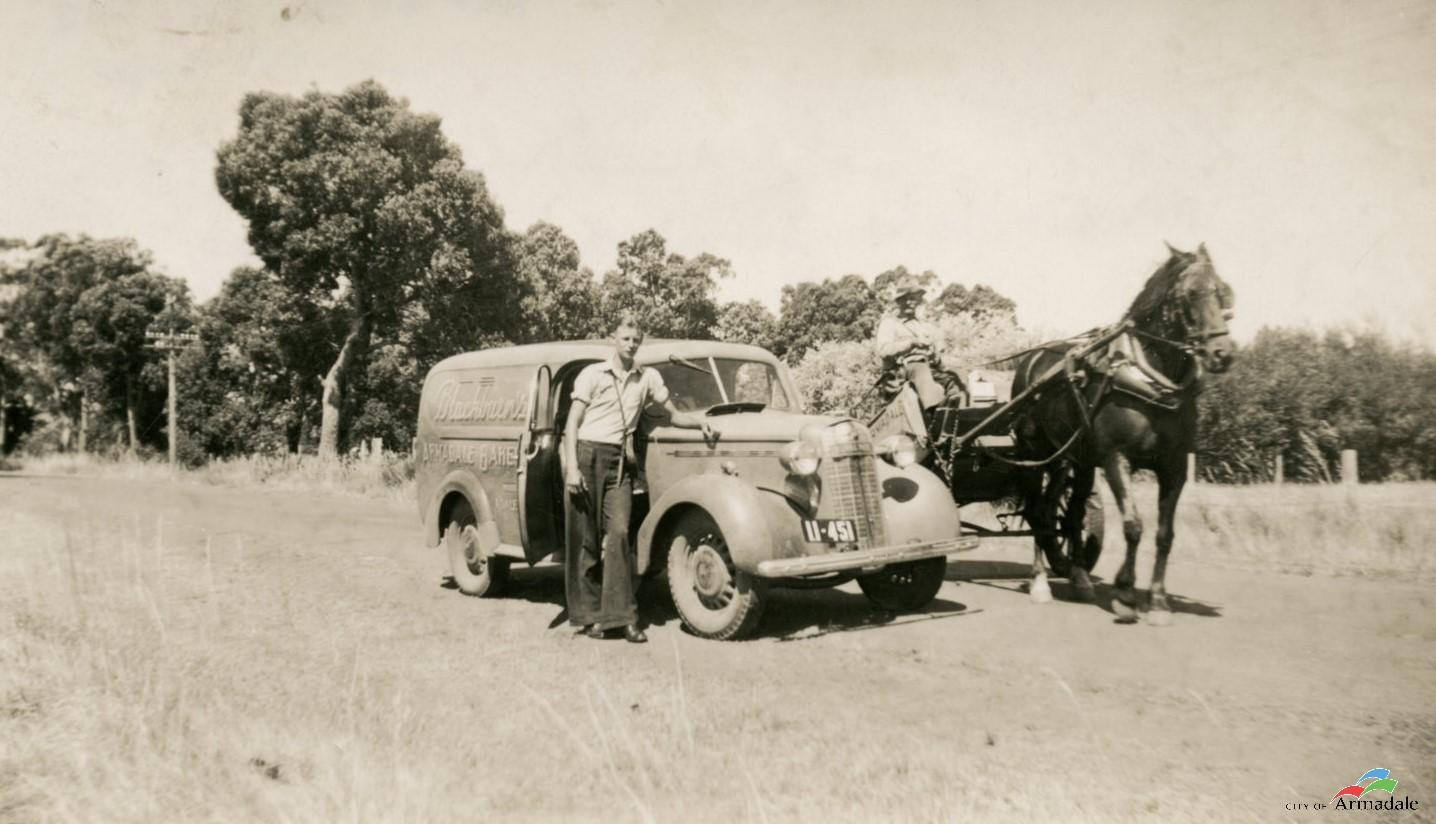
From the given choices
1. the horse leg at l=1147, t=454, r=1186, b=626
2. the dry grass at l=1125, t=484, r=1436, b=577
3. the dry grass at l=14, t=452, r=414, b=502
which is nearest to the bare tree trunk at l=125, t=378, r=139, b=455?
the dry grass at l=14, t=452, r=414, b=502

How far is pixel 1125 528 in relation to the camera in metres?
7.05

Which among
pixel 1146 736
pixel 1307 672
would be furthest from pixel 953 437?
pixel 1146 736

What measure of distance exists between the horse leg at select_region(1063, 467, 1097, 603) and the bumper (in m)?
1.91

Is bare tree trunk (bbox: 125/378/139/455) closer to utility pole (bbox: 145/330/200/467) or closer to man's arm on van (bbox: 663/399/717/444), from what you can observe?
utility pole (bbox: 145/330/200/467)

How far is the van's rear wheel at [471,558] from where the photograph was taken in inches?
334

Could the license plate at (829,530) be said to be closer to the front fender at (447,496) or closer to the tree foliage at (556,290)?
the front fender at (447,496)

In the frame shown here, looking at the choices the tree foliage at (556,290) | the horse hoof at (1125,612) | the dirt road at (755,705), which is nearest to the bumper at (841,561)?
the dirt road at (755,705)

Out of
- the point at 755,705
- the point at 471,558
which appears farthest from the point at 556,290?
the point at 755,705

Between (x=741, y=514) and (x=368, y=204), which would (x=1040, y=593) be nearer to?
(x=741, y=514)

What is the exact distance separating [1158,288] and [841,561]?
3.06m

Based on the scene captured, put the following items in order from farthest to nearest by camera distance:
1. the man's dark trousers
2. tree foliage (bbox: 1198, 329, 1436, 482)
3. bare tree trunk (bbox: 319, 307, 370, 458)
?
bare tree trunk (bbox: 319, 307, 370, 458)
tree foliage (bbox: 1198, 329, 1436, 482)
the man's dark trousers

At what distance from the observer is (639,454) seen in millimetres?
7570

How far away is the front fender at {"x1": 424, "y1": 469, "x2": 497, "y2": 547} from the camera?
843 centimetres

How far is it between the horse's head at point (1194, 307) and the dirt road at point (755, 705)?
191 centimetres
